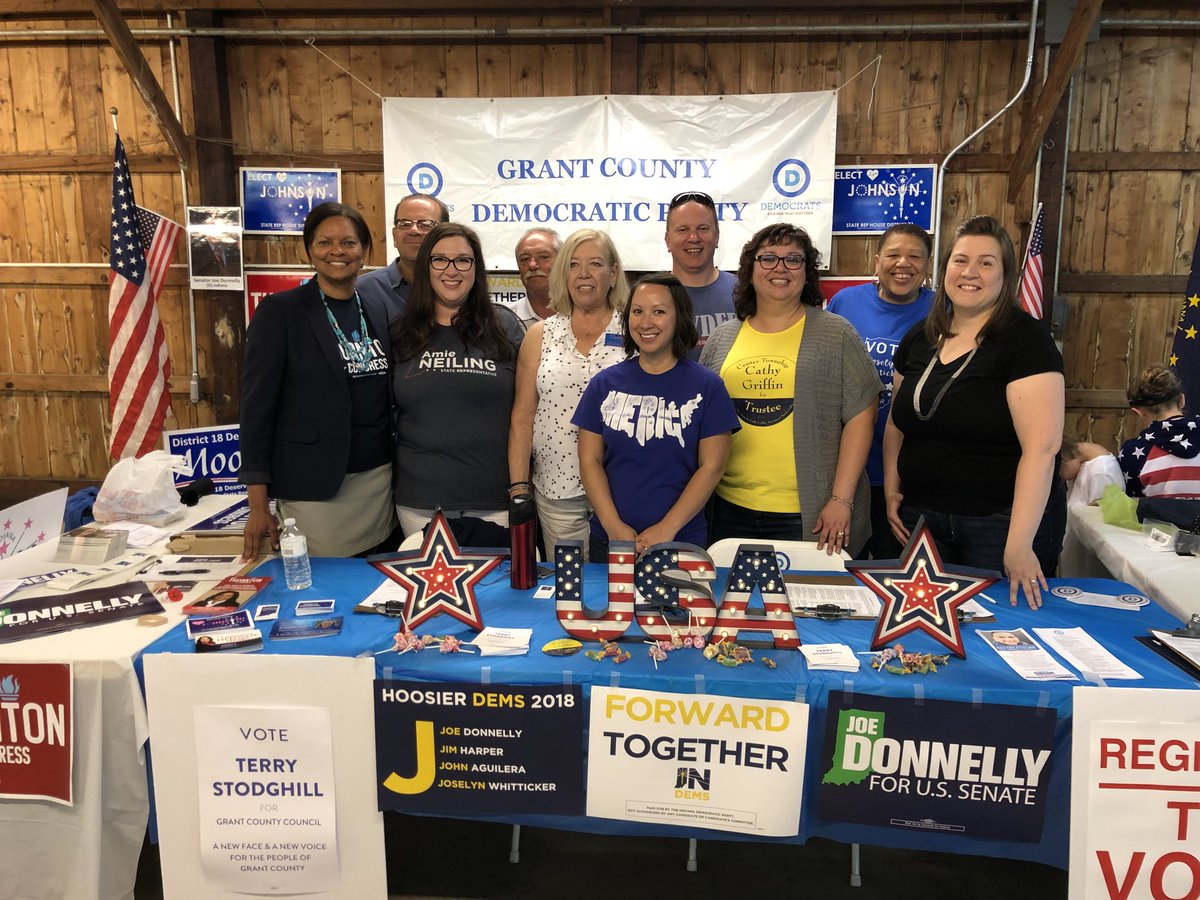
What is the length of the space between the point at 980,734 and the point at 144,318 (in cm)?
434

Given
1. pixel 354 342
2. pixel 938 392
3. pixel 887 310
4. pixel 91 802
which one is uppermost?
pixel 887 310

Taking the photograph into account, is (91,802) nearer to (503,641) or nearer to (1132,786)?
(503,641)

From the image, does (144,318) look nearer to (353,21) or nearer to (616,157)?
(353,21)

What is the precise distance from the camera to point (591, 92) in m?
4.49

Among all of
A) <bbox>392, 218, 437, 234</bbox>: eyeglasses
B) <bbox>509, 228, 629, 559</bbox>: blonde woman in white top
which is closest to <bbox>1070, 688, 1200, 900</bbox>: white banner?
<bbox>509, 228, 629, 559</bbox>: blonde woman in white top

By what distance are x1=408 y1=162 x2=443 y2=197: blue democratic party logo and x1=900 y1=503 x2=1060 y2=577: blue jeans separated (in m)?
3.42

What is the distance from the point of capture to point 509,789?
4.89 feet

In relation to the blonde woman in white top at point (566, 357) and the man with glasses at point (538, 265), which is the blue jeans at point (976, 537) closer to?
the blonde woman in white top at point (566, 357)

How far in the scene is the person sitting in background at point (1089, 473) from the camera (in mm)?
3072

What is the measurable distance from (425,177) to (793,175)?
205cm

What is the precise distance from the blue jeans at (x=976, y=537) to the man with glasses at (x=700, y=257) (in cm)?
90

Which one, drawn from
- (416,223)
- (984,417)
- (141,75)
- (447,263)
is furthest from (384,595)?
→ (141,75)

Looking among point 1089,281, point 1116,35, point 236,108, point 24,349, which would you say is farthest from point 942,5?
point 24,349

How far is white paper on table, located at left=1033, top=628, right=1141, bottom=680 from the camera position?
4.73 ft
